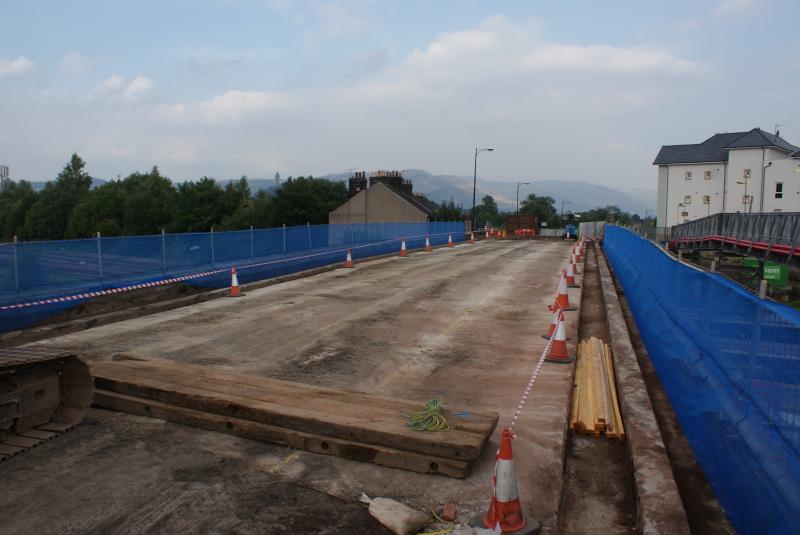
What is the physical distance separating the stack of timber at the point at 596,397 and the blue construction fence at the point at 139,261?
10.5m

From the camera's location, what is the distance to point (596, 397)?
6.92 m

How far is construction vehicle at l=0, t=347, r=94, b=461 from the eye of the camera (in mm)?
5188

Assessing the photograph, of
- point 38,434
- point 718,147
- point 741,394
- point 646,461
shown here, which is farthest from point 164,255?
point 718,147

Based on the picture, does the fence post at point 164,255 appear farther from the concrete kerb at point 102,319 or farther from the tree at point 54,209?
the tree at point 54,209

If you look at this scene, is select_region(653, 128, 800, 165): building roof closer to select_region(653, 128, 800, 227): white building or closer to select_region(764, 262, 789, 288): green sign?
select_region(653, 128, 800, 227): white building

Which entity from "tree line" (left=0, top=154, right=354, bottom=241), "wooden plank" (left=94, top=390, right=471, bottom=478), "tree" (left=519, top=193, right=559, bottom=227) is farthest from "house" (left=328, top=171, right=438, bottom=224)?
"wooden plank" (left=94, top=390, right=471, bottom=478)

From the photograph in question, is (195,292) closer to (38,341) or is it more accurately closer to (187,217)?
(38,341)

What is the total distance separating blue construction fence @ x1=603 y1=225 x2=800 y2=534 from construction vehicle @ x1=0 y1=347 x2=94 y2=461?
587 cm

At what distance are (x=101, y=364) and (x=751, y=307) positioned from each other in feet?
23.3

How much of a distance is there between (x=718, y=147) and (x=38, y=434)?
81.5 m

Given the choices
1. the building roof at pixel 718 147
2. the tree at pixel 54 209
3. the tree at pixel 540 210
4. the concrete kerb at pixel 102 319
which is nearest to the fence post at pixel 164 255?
the concrete kerb at pixel 102 319

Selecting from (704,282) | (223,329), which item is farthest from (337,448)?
(223,329)

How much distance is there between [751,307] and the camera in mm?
4543

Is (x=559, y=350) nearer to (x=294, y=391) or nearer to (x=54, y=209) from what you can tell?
(x=294, y=391)
